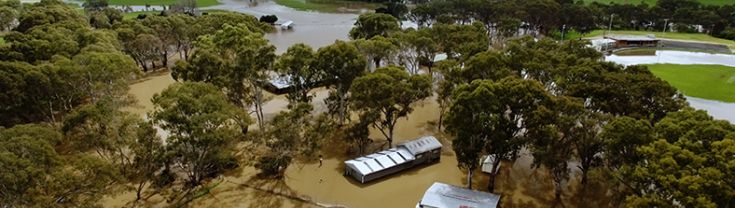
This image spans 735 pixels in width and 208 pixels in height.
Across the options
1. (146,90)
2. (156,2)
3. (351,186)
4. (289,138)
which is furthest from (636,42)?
(156,2)

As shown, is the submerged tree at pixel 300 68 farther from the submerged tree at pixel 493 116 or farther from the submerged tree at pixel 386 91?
the submerged tree at pixel 493 116

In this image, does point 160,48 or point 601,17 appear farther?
point 601,17

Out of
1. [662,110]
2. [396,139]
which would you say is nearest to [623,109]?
[662,110]

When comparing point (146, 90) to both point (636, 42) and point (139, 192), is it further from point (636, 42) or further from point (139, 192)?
point (636, 42)

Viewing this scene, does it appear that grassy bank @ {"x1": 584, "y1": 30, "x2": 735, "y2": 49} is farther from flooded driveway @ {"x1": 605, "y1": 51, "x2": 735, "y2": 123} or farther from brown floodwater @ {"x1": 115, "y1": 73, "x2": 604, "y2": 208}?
brown floodwater @ {"x1": 115, "y1": 73, "x2": 604, "y2": 208}

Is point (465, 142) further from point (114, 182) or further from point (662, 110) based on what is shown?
point (114, 182)

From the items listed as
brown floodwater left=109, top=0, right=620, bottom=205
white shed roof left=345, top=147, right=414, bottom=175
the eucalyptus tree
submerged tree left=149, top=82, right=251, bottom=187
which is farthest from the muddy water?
white shed roof left=345, top=147, right=414, bottom=175
